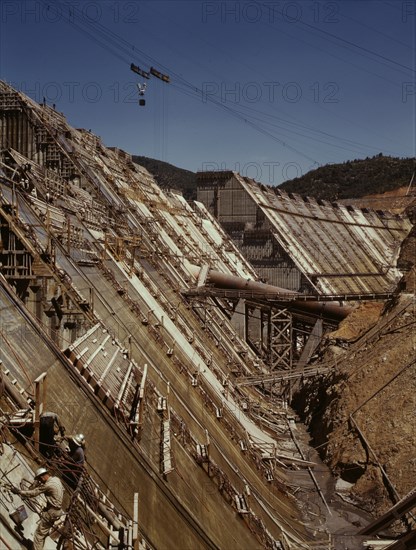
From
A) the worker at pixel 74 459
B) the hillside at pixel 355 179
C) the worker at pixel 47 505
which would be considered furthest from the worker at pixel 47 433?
the hillside at pixel 355 179

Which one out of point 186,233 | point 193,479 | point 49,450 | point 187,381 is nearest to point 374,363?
point 187,381

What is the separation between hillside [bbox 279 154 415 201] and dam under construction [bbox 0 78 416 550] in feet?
257

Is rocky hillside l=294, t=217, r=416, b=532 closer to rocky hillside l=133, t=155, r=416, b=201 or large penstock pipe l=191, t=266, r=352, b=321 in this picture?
large penstock pipe l=191, t=266, r=352, b=321

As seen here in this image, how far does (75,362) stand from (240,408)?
13044 mm

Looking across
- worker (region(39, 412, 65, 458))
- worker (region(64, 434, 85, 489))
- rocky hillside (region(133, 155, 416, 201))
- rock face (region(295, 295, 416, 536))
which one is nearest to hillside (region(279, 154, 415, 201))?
rocky hillside (region(133, 155, 416, 201))

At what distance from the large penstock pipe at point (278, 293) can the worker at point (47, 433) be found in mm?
26340

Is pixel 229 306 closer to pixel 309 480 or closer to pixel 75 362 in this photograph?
pixel 309 480

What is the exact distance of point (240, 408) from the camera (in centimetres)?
2389

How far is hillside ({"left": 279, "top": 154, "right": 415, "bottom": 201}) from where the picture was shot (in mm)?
119500

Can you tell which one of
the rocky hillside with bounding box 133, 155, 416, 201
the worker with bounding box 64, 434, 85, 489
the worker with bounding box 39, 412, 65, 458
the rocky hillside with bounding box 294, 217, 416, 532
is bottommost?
the rocky hillside with bounding box 294, 217, 416, 532

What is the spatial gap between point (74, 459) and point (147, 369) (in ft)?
23.0

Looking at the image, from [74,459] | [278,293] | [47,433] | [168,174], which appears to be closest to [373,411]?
[278,293]

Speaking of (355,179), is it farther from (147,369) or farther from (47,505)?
(47,505)

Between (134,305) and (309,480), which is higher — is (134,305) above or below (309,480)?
above
